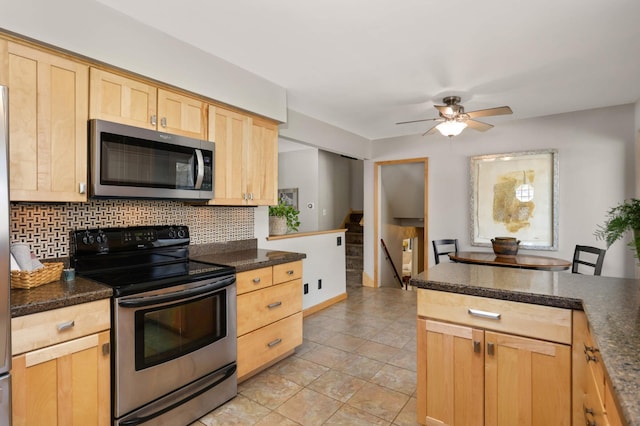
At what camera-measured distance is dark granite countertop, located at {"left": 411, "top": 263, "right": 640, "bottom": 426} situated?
847 millimetres

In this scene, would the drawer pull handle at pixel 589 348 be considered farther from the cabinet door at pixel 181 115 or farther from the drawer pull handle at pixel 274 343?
the cabinet door at pixel 181 115

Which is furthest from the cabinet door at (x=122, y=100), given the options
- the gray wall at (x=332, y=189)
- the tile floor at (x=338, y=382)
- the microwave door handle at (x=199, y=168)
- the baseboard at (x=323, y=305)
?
the gray wall at (x=332, y=189)

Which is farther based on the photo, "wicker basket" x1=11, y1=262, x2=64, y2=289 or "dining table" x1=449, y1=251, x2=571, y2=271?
"dining table" x1=449, y1=251, x2=571, y2=271

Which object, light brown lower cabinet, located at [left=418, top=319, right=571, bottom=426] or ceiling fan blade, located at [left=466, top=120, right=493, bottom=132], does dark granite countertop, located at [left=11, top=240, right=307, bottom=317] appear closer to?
light brown lower cabinet, located at [left=418, top=319, right=571, bottom=426]

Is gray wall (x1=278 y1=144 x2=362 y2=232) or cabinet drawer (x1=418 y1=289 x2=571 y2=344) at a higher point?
gray wall (x1=278 y1=144 x2=362 y2=232)

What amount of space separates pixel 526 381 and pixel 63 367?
2.14 meters

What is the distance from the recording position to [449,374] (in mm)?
1773

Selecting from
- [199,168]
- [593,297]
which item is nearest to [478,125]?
[593,297]

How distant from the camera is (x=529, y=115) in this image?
13.5 feet

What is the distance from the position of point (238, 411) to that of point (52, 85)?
216cm

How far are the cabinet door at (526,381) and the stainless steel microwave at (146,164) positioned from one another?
207cm

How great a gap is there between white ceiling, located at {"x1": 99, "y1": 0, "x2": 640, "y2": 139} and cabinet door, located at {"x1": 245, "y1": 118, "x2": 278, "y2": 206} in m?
0.46

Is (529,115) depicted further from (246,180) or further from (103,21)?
(103,21)

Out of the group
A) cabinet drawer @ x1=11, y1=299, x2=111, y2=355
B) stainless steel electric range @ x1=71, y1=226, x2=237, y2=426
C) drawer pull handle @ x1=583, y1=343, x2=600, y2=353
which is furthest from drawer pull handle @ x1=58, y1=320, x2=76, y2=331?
drawer pull handle @ x1=583, y1=343, x2=600, y2=353
